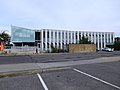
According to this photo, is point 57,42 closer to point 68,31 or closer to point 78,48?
point 68,31

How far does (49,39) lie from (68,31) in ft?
31.9

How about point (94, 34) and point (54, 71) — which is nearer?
point (54, 71)

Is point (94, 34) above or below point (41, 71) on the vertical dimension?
above

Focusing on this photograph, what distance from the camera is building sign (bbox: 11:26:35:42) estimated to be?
55.0 metres

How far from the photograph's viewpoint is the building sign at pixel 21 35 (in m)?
55.0

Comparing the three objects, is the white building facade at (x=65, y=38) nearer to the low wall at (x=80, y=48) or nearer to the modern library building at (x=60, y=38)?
the modern library building at (x=60, y=38)

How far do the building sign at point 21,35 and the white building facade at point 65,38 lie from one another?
42.2 feet

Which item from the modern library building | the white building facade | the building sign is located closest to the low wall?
the modern library building

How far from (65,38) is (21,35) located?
29.9 m

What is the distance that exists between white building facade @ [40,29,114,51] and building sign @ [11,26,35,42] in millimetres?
12868

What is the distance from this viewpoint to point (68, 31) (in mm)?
85188

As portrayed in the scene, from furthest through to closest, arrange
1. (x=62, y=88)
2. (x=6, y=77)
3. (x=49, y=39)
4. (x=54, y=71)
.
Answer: (x=49, y=39) < (x=54, y=71) < (x=6, y=77) < (x=62, y=88)

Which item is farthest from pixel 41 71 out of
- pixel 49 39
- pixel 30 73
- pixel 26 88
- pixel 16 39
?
pixel 49 39

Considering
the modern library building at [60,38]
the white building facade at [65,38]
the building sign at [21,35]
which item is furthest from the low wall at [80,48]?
the white building facade at [65,38]
